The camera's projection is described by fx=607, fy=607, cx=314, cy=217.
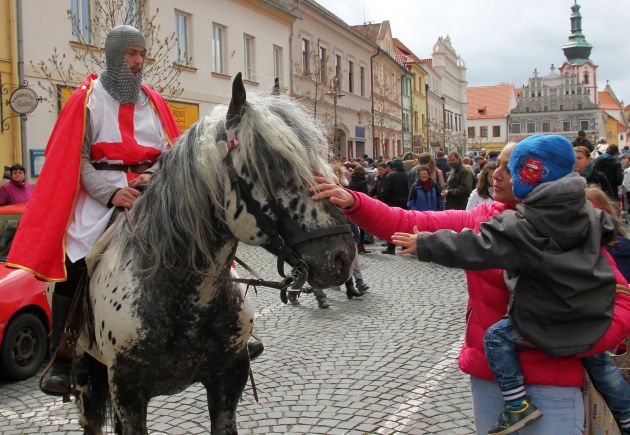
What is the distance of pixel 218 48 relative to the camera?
20.9 meters

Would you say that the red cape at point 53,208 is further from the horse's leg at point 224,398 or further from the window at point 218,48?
the window at point 218,48

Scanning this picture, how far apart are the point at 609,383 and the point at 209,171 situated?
1817 mm

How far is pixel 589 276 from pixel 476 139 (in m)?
92.3

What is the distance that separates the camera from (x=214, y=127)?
2389 millimetres

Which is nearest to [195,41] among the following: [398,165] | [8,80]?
[8,80]

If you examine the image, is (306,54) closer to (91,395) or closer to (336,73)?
(336,73)

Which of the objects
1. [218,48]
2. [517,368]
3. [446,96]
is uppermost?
[446,96]

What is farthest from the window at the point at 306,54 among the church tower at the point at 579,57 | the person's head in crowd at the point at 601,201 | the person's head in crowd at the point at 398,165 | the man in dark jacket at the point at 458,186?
the church tower at the point at 579,57

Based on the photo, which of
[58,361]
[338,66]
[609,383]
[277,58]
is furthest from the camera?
[338,66]

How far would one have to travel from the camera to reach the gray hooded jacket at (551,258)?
2.08m

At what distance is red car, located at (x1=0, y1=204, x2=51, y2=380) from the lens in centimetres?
542

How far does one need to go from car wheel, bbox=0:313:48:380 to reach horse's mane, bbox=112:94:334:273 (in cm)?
351

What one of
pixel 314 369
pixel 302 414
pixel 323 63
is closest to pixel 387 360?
pixel 314 369

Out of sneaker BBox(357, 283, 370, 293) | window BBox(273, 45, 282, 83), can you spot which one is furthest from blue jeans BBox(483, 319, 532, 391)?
window BBox(273, 45, 282, 83)
